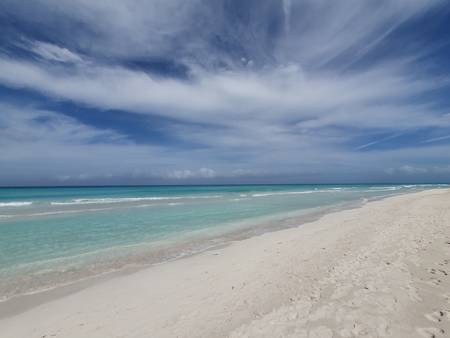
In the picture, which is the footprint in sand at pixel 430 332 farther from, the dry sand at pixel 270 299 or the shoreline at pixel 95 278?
the shoreline at pixel 95 278

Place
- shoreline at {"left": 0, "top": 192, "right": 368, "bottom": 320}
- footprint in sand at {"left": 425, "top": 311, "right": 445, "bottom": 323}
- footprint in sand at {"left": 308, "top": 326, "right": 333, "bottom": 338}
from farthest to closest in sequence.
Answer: shoreline at {"left": 0, "top": 192, "right": 368, "bottom": 320}, footprint in sand at {"left": 425, "top": 311, "right": 445, "bottom": 323}, footprint in sand at {"left": 308, "top": 326, "right": 333, "bottom": 338}

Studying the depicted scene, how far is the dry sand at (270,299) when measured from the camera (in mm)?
3908

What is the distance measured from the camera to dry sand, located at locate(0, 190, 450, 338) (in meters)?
3.91

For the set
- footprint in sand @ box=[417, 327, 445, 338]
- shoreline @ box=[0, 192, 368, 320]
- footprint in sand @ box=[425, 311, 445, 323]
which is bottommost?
shoreline @ box=[0, 192, 368, 320]

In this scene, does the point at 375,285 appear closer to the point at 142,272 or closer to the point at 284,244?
the point at 284,244

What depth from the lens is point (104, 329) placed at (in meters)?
4.09

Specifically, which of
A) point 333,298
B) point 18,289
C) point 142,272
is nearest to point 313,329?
point 333,298

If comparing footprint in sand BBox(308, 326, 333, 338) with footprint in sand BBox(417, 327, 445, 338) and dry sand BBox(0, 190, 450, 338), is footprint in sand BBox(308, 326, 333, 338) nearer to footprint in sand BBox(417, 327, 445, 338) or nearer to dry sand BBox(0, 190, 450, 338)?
dry sand BBox(0, 190, 450, 338)

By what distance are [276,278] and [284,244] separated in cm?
348

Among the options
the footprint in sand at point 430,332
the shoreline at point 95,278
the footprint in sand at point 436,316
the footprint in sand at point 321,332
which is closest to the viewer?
the footprint in sand at point 430,332

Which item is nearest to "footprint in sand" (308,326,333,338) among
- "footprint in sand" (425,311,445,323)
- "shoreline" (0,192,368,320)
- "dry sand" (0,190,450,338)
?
"dry sand" (0,190,450,338)

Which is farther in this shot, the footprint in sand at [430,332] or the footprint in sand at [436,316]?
the footprint in sand at [436,316]

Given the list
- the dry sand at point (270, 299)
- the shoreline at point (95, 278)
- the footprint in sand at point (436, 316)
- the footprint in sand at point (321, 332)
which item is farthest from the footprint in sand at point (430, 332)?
the shoreline at point (95, 278)

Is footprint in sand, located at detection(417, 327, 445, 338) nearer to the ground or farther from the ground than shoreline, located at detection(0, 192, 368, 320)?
farther from the ground
